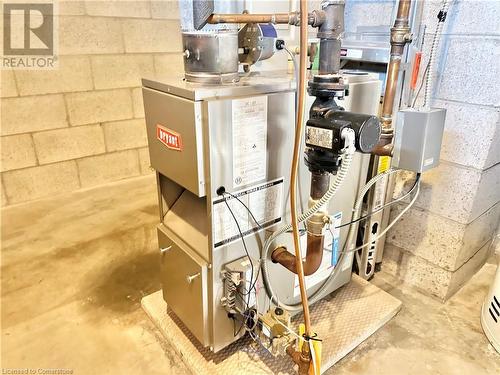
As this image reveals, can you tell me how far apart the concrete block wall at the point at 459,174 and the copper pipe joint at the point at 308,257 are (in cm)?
66

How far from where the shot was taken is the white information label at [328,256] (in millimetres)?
1364

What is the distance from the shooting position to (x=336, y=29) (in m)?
0.95

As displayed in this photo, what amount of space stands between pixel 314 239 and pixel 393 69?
625 mm

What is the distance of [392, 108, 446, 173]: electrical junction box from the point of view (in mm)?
1230

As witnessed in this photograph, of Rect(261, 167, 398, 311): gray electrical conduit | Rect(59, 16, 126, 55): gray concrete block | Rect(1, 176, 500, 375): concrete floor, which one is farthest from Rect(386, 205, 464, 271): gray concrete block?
Rect(59, 16, 126, 55): gray concrete block

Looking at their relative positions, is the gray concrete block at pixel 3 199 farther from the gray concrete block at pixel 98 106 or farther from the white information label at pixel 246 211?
the white information label at pixel 246 211

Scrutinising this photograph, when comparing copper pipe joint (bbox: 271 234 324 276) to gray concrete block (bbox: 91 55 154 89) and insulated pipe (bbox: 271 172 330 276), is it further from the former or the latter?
gray concrete block (bbox: 91 55 154 89)

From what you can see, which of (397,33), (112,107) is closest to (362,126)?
(397,33)

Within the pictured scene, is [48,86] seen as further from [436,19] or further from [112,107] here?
[436,19]

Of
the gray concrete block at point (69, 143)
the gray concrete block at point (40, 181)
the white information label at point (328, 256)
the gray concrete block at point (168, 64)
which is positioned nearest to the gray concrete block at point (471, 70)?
the white information label at point (328, 256)

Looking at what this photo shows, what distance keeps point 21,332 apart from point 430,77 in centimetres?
184

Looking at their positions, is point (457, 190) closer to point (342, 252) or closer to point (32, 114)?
point (342, 252)

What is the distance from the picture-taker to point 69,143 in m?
2.62

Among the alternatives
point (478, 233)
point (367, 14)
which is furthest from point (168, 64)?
point (478, 233)
